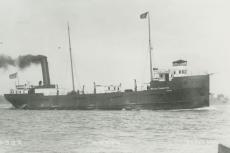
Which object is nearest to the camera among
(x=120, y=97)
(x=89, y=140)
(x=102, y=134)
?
(x=89, y=140)

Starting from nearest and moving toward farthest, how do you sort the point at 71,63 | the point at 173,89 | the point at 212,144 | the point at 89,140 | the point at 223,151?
1. the point at 223,151
2. the point at 212,144
3. the point at 89,140
4. the point at 173,89
5. the point at 71,63

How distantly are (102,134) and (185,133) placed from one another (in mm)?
3694

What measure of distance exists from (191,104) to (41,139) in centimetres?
2372

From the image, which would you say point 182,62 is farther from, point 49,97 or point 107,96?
point 49,97

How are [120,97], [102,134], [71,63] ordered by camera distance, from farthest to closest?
1. [71,63]
2. [120,97]
3. [102,134]

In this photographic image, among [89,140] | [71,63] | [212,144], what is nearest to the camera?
[212,144]

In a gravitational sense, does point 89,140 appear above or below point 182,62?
below

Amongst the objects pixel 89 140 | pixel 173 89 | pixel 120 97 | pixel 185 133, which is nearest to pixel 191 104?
pixel 173 89

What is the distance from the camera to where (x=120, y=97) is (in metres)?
44.2

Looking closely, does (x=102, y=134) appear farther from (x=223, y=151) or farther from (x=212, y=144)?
(x=223, y=151)

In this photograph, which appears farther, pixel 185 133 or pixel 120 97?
pixel 120 97

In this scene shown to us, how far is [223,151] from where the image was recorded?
369 inches

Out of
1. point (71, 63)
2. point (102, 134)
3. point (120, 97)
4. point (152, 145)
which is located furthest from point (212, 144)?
point (71, 63)

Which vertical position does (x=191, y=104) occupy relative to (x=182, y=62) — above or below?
below
